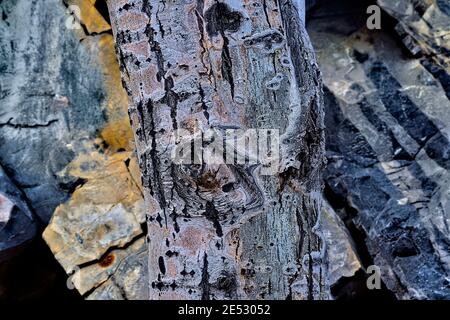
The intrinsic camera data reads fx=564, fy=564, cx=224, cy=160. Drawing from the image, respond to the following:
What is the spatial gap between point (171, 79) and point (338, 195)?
1.27 metres

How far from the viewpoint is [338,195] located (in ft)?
8.41

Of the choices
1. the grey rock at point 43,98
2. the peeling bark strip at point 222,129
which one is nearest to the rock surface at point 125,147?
the grey rock at point 43,98

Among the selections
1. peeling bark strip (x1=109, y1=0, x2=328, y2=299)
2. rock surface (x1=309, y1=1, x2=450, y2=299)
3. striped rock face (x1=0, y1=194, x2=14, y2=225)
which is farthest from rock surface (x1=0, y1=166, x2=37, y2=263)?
rock surface (x1=309, y1=1, x2=450, y2=299)

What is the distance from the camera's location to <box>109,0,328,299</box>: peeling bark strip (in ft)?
5.01

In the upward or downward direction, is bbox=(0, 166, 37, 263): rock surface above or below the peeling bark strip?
below

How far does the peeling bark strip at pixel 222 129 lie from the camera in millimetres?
1528

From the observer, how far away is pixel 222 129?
150 centimetres

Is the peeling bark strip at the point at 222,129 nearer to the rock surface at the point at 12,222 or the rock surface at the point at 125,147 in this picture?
the rock surface at the point at 125,147

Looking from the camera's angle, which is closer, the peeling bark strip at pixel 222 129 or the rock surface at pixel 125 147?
the peeling bark strip at pixel 222 129

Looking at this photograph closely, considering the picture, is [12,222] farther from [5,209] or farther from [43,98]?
[43,98]

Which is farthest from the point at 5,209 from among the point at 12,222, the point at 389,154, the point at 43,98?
the point at 389,154

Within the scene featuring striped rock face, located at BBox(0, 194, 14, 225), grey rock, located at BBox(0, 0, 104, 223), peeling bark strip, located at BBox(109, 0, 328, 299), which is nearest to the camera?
peeling bark strip, located at BBox(109, 0, 328, 299)

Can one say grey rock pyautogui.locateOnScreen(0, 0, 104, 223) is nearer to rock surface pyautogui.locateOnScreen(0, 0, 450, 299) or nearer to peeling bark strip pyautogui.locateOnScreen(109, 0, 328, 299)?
rock surface pyautogui.locateOnScreen(0, 0, 450, 299)
